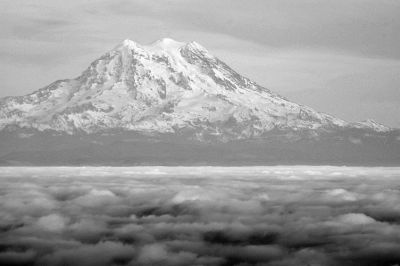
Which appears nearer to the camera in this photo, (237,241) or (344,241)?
(344,241)

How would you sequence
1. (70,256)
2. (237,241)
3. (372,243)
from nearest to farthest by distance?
(70,256) < (372,243) < (237,241)

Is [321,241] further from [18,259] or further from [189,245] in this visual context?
[18,259]

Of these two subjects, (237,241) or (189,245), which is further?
(237,241)

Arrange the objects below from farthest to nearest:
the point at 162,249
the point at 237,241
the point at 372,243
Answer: the point at 237,241
the point at 372,243
the point at 162,249

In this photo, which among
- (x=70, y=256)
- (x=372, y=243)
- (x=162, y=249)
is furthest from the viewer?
(x=372, y=243)

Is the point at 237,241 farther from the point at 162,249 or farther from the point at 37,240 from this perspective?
the point at 37,240

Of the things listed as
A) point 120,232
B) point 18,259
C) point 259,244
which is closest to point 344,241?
point 259,244

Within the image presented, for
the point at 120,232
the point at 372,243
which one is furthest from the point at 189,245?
the point at 372,243

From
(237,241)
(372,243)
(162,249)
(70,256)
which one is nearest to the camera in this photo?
(70,256)
